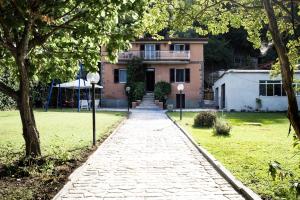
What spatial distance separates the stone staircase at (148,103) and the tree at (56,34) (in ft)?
100

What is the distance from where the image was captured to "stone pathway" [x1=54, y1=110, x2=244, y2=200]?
738cm

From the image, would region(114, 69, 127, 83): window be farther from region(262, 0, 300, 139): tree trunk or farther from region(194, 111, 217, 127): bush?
region(262, 0, 300, 139): tree trunk

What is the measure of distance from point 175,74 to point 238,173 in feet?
124

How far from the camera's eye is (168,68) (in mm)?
46406

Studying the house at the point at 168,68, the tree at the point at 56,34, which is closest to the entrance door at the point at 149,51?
the house at the point at 168,68

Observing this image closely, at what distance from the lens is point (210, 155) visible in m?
11.5

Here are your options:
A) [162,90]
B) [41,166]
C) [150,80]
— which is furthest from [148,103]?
[41,166]

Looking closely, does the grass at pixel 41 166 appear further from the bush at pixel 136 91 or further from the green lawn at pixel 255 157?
the bush at pixel 136 91

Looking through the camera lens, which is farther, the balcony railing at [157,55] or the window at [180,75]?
the window at [180,75]

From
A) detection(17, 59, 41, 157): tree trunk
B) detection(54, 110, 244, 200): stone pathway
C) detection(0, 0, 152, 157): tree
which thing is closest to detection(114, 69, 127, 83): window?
detection(54, 110, 244, 200): stone pathway

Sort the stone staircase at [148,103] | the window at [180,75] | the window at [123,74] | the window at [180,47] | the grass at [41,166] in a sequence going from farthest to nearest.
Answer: the window at [123,74]
the window at [180,75]
the window at [180,47]
the stone staircase at [148,103]
the grass at [41,166]

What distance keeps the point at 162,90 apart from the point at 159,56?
362cm

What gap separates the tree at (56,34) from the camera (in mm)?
8719

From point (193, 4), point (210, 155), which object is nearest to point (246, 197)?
point (193, 4)
